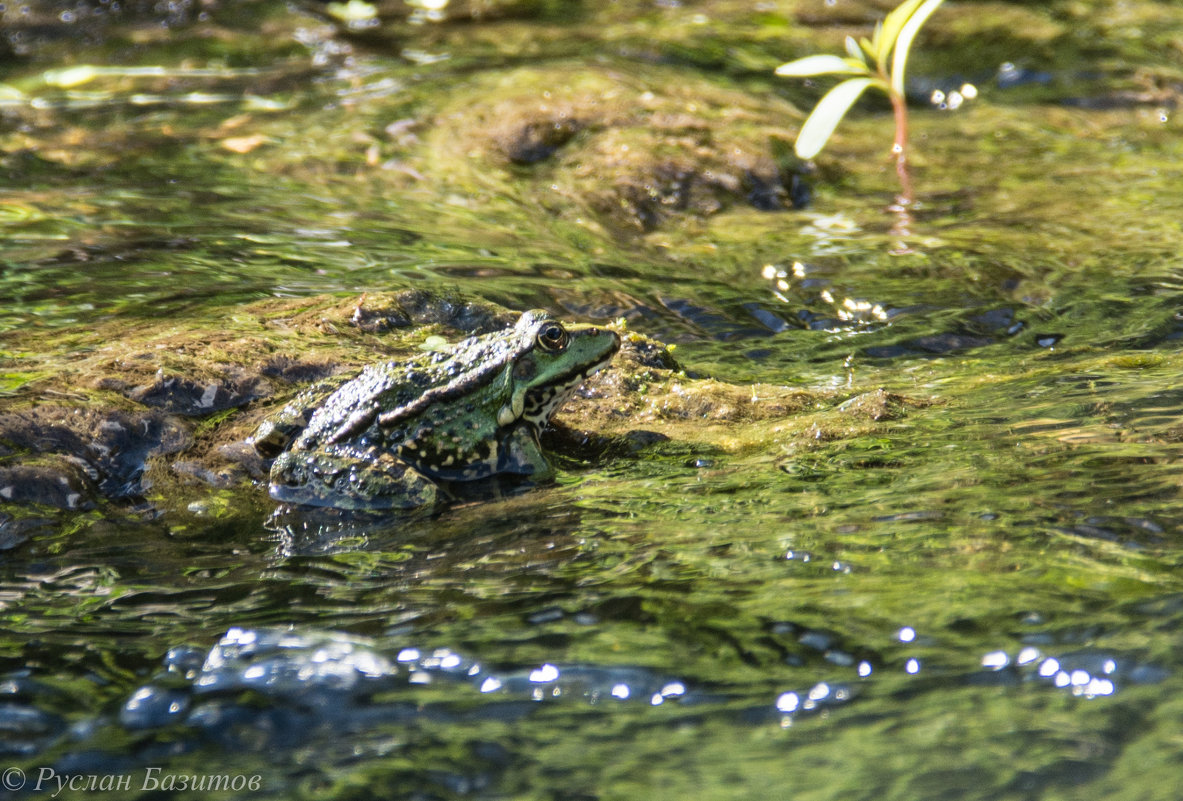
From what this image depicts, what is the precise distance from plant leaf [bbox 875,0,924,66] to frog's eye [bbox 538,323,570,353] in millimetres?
4295

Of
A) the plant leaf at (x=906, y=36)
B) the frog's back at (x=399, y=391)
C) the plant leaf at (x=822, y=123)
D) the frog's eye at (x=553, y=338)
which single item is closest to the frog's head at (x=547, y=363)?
the frog's eye at (x=553, y=338)

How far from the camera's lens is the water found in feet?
9.68

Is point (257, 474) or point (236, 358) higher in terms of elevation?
point (236, 358)

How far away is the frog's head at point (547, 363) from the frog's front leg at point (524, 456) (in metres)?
0.06

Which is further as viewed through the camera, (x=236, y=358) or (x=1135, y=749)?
(x=236, y=358)

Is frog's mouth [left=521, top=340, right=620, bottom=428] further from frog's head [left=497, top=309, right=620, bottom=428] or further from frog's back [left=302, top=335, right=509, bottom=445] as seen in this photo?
frog's back [left=302, top=335, right=509, bottom=445]

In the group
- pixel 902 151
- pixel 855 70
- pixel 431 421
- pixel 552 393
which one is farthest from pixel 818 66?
pixel 431 421

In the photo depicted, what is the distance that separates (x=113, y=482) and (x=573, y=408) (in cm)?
213

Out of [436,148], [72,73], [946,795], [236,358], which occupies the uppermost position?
[72,73]

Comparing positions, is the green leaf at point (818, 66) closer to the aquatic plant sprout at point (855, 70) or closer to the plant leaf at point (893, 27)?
the aquatic plant sprout at point (855, 70)

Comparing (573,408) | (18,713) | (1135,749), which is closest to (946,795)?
(1135,749)

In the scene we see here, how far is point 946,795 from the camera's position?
2.71m

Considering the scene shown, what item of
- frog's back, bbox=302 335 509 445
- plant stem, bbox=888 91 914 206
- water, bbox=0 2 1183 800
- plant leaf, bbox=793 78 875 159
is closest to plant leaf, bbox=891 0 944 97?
plant stem, bbox=888 91 914 206

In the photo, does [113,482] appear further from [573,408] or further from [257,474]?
[573,408]
